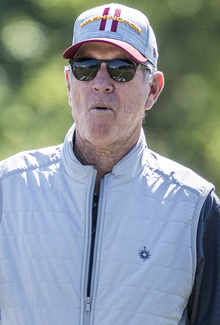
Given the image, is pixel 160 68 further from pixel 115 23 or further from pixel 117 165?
pixel 117 165

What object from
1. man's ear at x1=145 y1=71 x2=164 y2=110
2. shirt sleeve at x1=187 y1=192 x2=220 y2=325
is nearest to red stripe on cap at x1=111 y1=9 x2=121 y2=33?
man's ear at x1=145 y1=71 x2=164 y2=110

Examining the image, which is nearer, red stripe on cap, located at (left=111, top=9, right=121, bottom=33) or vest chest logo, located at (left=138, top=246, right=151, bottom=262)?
vest chest logo, located at (left=138, top=246, right=151, bottom=262)

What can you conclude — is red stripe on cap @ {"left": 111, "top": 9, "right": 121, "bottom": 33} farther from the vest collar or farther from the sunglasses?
the vest collar

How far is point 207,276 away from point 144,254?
0.27m

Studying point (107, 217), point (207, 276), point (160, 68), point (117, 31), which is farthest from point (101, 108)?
point (160, 68)

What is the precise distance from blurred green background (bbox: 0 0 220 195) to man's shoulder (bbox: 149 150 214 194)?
9.97ft

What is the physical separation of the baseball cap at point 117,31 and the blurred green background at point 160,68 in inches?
117

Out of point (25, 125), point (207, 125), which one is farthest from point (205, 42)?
point (25, 125)

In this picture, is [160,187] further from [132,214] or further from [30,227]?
[30,227]

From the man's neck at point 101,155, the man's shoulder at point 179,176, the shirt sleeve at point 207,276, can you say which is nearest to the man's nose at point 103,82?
the man's neck at point 101,155

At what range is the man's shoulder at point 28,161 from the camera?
72.4 inches

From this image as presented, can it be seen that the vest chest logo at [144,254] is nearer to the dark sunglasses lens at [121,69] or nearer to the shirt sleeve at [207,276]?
the shirt sleeve at [207,276]

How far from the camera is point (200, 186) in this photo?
6.14ft

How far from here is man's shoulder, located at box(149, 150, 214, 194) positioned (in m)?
1.87
